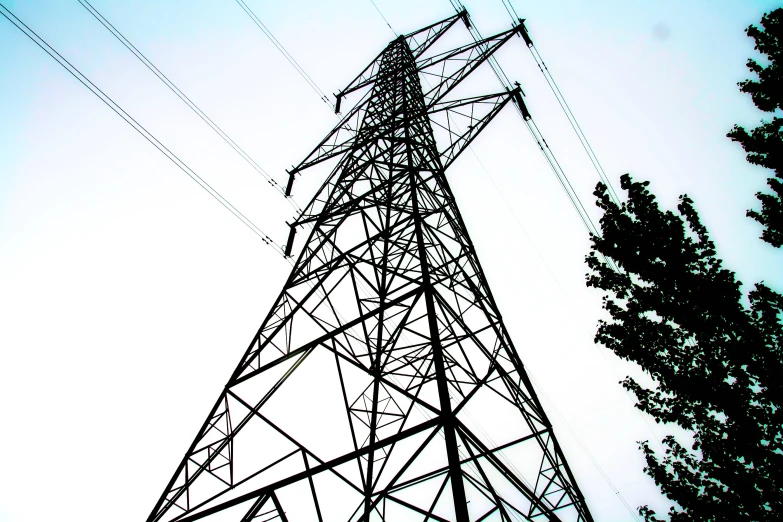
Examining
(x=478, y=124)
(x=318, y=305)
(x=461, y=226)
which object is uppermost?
(x=478, y=124)

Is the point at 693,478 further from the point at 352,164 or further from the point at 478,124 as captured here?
the point at 352,164

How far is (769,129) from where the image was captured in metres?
7.67

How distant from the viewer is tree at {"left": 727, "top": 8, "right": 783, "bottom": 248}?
23.5 feet

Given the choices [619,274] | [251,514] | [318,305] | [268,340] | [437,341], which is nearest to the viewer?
[437,341]

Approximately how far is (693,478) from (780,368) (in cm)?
197

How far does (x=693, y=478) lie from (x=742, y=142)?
6394 mm

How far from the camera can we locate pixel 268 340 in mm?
5152

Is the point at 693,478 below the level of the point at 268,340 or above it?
below

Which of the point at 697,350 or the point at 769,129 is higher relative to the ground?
the point at 769,129

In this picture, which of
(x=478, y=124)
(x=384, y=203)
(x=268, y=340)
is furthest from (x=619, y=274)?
(x=268, y=340)

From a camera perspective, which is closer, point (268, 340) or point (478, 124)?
point (268, 340)

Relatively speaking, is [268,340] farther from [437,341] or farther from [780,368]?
[780,368]

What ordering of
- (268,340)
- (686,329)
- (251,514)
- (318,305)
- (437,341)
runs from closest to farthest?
(437,341), (251,514), (268,340), (318,305), (686,329)

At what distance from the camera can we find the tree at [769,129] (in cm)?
716
